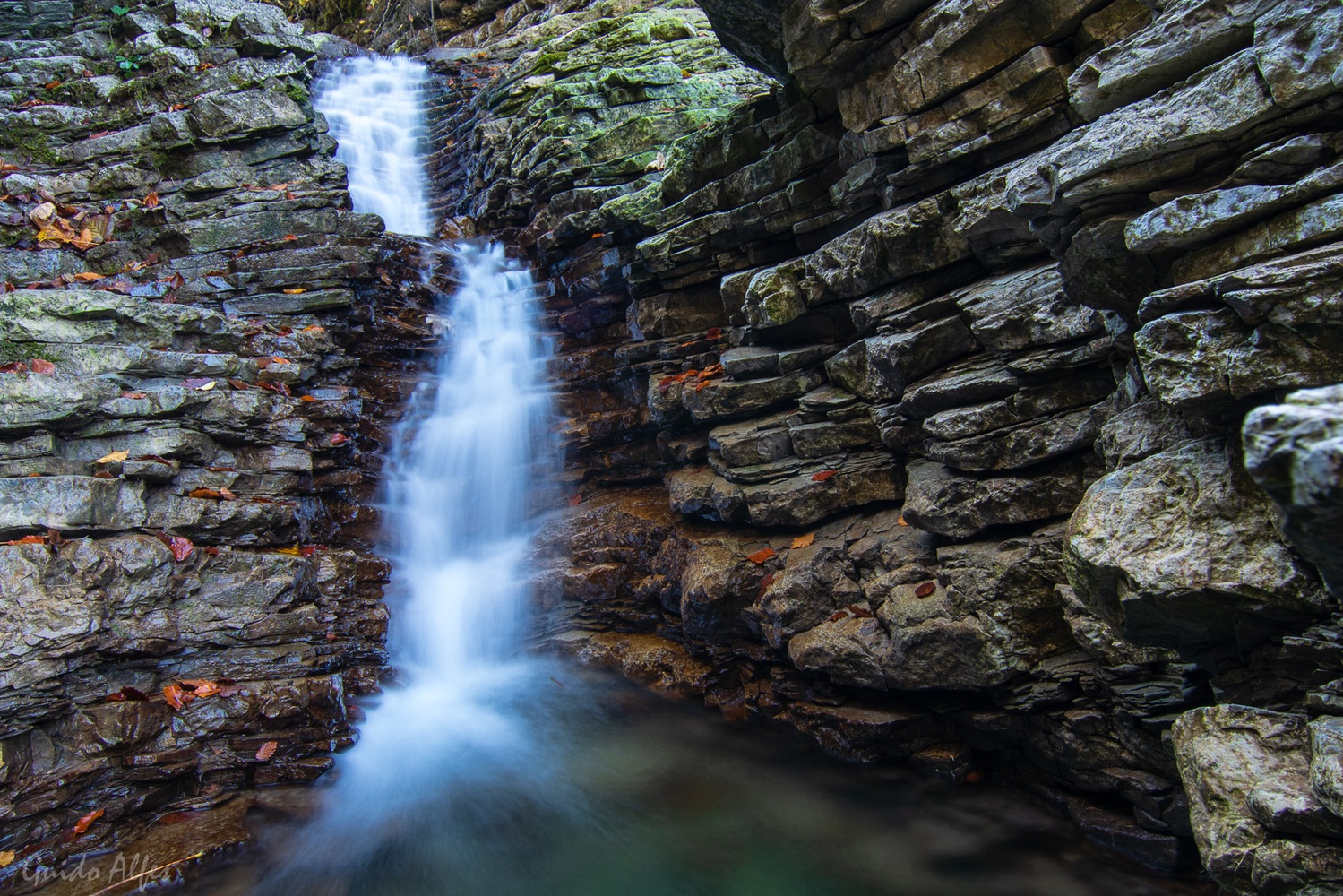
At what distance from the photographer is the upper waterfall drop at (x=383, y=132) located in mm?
12922

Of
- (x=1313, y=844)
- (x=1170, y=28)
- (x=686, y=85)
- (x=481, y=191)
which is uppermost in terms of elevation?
(x=686, y=85)

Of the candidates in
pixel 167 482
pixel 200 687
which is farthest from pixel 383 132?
pixel 200 687

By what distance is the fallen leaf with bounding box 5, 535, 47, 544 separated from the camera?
5.44m

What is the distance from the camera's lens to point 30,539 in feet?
18.0

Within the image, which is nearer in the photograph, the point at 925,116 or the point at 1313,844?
the point at 1313,844

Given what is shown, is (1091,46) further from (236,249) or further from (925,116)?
(236,249)

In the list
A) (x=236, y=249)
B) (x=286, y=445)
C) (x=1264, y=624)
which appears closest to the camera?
(x=1264, y=624)

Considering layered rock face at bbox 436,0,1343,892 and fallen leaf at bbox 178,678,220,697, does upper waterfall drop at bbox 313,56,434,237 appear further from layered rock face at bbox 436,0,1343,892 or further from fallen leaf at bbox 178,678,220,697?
fallen leaf at bbox 178,678,220,697

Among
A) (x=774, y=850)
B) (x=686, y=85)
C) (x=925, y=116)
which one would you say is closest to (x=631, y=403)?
(x=925, y=116)

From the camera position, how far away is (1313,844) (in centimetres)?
262

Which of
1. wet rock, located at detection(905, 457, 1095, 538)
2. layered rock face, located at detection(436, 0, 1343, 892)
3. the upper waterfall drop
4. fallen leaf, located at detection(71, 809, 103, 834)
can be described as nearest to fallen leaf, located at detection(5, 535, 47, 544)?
fallen leaf, located at detection(71, 809, 103, 834)

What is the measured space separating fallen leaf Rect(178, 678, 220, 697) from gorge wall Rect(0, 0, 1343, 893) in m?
0.16

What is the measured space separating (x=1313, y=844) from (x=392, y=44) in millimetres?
23137

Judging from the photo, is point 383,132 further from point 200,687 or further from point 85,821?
point 85,821
